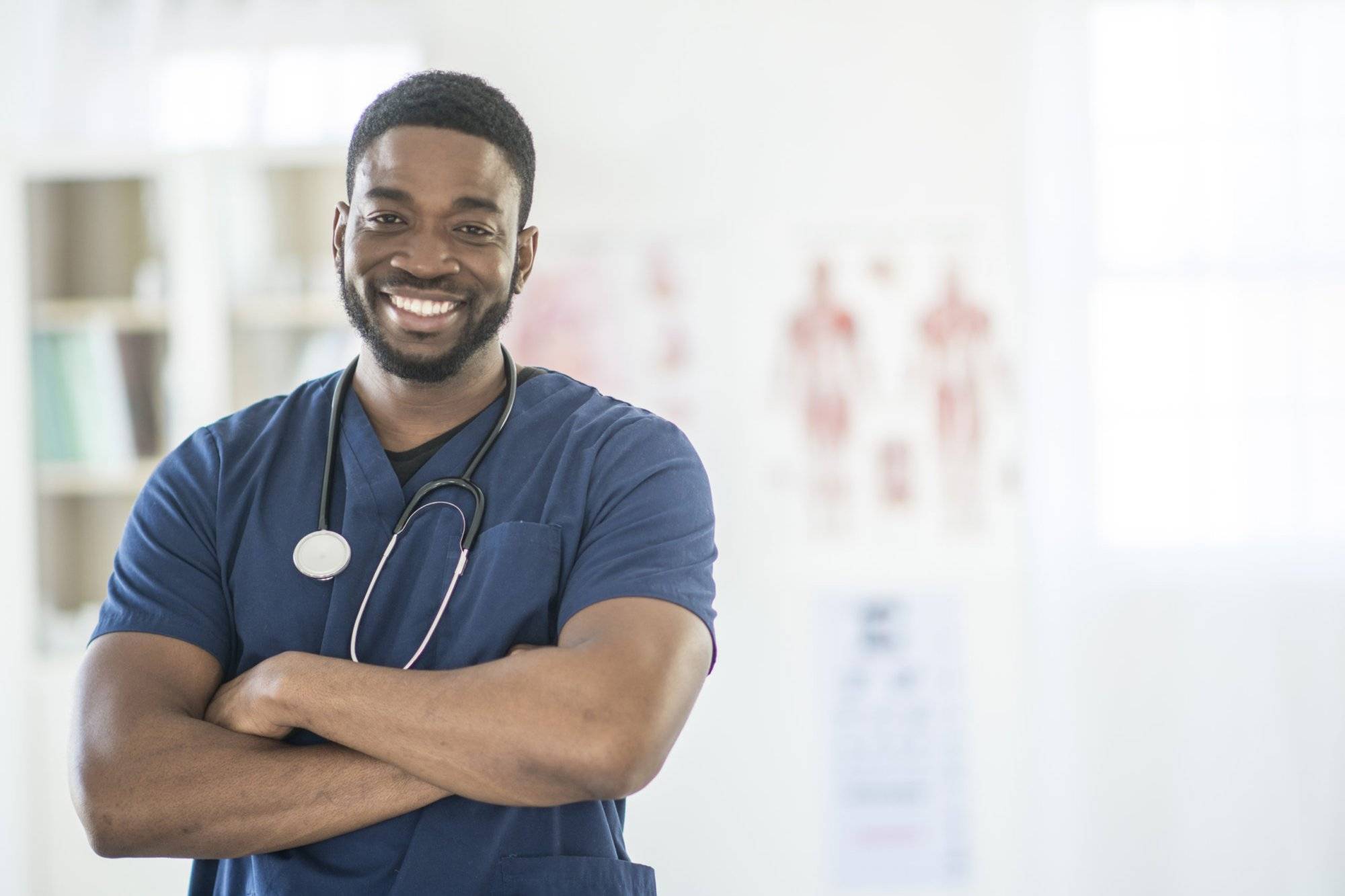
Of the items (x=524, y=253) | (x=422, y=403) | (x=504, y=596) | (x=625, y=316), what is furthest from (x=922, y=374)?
(x=504, y=596)

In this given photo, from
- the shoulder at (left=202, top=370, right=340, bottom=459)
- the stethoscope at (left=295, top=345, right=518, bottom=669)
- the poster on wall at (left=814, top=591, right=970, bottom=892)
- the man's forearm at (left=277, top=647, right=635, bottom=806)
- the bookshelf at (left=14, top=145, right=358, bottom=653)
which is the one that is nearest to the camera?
the man's forearm at (left=277, top=647, right=635, bottom=806)

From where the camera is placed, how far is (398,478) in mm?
1187

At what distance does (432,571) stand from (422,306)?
28cm

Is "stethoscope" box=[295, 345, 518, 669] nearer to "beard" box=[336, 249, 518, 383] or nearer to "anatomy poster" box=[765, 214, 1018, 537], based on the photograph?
"beard" box=[336, 249, 518, 383]

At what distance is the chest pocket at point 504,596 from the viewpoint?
1076mm

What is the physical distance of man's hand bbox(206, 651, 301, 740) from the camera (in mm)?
1025

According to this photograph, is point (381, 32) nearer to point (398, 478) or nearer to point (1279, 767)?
point (398, 478)

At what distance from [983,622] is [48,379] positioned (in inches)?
88.1

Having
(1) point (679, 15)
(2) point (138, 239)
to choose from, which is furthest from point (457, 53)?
(2) point (138, 239)

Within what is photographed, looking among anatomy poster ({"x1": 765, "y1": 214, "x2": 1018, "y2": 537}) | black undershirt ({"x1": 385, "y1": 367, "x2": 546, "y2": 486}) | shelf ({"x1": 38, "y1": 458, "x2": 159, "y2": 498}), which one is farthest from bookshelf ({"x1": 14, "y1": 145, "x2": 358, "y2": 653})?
black undershirt ({"x1": 385, "y1": 367, "x2": 546, "y2": 486})

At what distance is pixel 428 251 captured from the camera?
1.16 meters

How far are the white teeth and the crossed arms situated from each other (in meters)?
0.36

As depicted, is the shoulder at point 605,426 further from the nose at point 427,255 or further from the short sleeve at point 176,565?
the short sleeve at point 176,565

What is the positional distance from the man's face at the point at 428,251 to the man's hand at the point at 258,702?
33 centimetres
